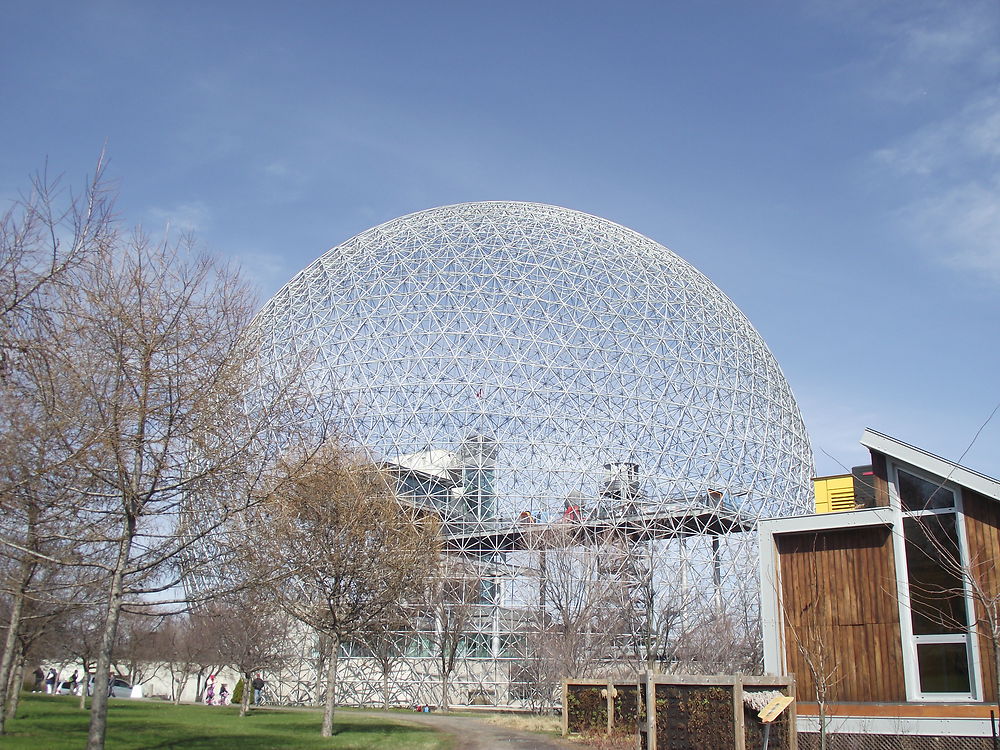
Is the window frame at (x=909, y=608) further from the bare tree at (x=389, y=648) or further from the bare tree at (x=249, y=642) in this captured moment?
the bare tree at (x=249, y=642)

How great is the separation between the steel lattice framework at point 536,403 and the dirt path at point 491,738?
998 cm

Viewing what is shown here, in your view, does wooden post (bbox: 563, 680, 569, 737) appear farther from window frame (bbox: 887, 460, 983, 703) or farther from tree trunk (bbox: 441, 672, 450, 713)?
tree trunk (bbox: 441, 672, 450, 713)

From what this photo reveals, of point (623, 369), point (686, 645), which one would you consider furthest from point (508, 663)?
point (623, 369)

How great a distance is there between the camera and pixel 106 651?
37.9 feet

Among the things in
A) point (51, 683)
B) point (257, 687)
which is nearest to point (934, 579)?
point (257, 687)

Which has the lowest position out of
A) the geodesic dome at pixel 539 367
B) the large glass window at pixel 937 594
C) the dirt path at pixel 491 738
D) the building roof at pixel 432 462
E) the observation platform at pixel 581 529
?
the dirt path at pixel 491 738

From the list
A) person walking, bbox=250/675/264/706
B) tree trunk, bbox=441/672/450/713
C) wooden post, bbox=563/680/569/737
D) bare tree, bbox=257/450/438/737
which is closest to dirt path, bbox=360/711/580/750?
wooden post, bbox=563/680/569/737

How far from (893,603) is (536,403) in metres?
21.6

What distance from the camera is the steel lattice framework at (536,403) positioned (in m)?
35.2

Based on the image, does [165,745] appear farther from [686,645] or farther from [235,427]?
[686,645]

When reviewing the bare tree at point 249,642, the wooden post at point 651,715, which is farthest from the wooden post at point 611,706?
the bare tree at point 249,642

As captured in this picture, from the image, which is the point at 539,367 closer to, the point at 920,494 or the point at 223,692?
the point at 920,494

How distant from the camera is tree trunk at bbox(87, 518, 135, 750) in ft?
36.9

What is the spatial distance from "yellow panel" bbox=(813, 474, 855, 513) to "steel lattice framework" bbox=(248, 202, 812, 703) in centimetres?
1664
